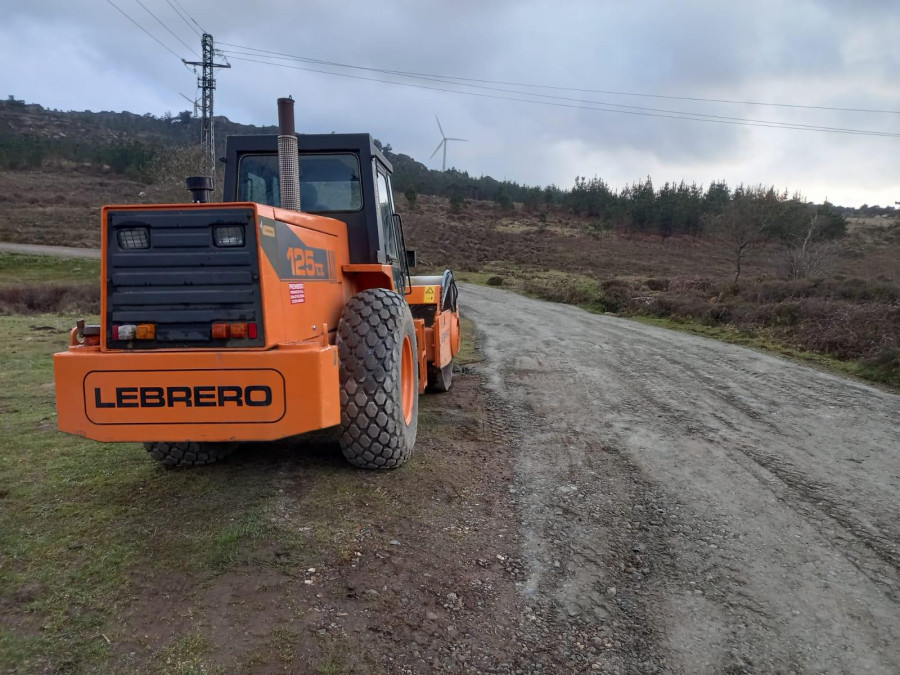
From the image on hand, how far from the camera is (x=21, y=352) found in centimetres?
970

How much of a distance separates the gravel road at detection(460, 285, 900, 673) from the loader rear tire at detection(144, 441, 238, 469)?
8.08 ft

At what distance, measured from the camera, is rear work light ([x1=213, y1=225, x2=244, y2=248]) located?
3.76 m

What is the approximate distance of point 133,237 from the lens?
12.4 ft

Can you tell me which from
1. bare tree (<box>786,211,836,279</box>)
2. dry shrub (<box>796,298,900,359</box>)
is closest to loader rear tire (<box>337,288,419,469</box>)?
dry shrub (<box>796,298,900,359</box>)

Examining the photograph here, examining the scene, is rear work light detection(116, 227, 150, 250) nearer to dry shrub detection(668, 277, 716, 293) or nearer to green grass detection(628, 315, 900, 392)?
green grass detection(628, 315, 900, 392)

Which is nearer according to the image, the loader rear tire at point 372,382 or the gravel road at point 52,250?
the loader rear tire at point 372,382

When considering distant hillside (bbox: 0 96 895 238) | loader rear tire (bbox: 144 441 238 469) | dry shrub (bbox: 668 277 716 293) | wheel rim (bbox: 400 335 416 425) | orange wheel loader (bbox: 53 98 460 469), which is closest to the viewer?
orange wheel loader (bbox: 53 98 460 469)

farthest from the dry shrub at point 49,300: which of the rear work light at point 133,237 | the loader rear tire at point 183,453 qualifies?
the rear work light at point 133,237

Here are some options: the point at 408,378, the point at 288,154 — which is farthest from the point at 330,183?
the point at 408,378

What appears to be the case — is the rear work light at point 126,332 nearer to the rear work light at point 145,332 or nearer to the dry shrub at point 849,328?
the rear work light at point 145,332

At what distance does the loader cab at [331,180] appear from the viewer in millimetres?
5441

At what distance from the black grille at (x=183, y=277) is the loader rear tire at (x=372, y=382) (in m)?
0.81

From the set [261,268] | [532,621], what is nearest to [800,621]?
[532,621]

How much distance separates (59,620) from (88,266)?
91.9 ft
